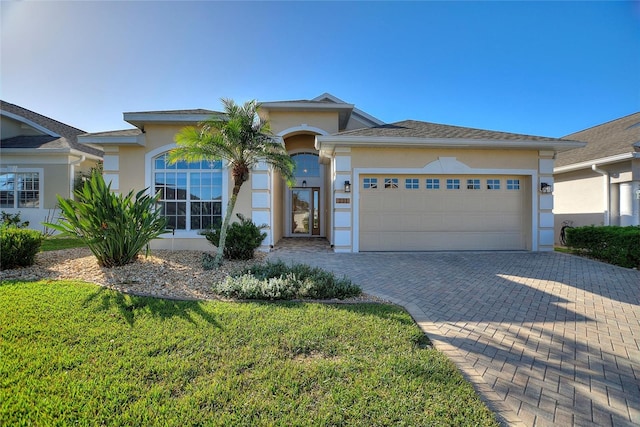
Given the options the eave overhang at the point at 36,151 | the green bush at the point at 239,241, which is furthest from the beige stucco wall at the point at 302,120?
the eave overhang at the point at 36,151

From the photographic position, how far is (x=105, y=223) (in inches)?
237

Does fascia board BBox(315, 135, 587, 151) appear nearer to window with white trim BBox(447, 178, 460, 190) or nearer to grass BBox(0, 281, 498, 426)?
window with white trim BBox(447, 178, 460, 190)

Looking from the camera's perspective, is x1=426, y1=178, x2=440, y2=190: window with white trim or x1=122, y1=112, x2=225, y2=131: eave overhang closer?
x1=122, y1=112, x2=225, y2=131: eave overhang

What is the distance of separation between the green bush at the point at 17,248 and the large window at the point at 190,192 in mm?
3668

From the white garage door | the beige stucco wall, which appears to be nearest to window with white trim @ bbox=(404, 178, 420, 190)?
the white garage door

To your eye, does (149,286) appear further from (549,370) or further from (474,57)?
(474,57)

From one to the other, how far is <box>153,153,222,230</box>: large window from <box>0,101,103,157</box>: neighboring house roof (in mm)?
7538

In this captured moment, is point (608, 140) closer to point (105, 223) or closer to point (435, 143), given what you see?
point (435, 143)

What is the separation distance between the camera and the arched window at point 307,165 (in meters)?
15.1

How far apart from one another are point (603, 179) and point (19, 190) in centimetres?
2672

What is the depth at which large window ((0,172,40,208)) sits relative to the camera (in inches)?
529

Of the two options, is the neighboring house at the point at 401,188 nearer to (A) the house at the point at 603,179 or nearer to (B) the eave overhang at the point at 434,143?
Result: (B) the eave overhang at the point at 434,143

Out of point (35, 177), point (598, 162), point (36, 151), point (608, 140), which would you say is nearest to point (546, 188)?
point (598, 162)

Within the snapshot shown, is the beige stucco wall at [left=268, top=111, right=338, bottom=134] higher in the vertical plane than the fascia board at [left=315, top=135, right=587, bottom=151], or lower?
higher
